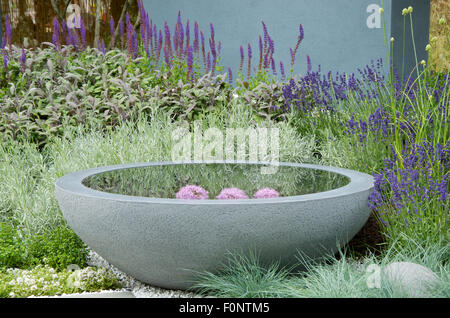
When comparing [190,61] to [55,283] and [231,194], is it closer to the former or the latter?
[231,194]

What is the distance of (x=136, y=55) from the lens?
5.55 metres

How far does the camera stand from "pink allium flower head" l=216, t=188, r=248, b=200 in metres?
2.61

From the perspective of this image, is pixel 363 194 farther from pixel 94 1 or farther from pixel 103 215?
pixel 94 1

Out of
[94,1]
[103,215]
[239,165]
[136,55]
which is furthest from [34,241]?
[94,1]

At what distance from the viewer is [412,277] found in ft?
6.28

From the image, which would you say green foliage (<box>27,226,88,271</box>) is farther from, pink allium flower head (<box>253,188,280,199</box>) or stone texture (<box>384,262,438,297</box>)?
stone texture (<box>384,262,438,297</box>)

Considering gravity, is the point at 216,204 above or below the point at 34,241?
above

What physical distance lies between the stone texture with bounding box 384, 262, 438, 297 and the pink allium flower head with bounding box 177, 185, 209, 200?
104 centimetres

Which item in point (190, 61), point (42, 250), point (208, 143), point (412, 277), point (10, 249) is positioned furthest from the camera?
point (190, 61)

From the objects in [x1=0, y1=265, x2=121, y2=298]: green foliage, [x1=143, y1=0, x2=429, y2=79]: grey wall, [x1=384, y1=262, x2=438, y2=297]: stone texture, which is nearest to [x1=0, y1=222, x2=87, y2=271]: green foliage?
[x1=0, y1=265, x2=121, y2=298]: green foliage

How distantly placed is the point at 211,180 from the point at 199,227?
0.88 meters

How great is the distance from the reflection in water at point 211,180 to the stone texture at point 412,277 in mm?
669

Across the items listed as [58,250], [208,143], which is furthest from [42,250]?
[208,143]
